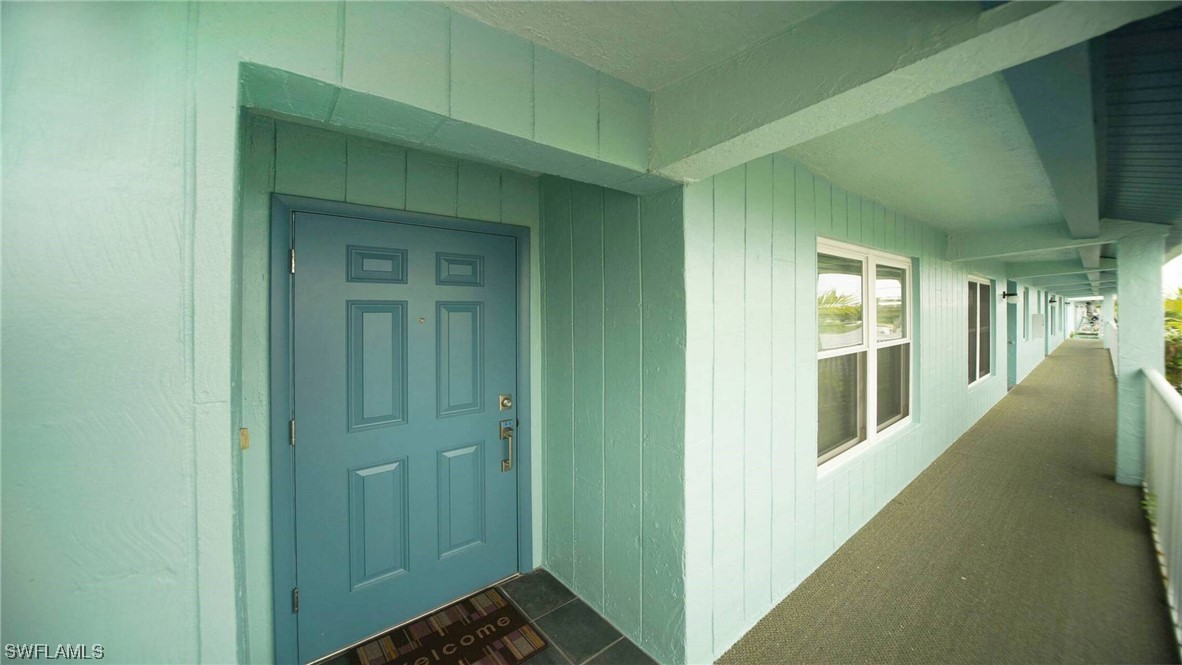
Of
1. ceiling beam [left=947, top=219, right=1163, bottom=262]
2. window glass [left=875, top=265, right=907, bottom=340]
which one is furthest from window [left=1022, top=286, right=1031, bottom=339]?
window glass [left=875, top=265, right=907, bottom=340]

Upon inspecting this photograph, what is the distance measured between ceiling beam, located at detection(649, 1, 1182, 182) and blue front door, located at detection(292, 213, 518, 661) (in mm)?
1176

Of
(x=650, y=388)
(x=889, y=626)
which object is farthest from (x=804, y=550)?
(x=650, y=388)

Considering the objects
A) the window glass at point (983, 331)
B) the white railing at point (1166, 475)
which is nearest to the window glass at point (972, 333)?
the window glass at point (983, 331)

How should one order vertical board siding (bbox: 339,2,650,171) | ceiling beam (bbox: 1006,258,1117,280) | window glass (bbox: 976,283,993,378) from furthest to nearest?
ceiling beam (bbox: 1006,258,1117,280)
window glass (bbox: 976,283,993,378)
vertical board siding (bbox: 339,2,650,171)

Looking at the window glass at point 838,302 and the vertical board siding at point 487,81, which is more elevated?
the vertical board siding at point 487,81

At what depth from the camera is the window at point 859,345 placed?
2.51m

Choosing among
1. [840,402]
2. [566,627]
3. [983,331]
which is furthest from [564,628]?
[983,331]

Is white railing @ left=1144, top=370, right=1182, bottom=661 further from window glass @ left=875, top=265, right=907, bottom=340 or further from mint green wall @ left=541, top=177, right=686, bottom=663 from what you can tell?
mint green wall @ left=541, top=177, right=686, bottom=663

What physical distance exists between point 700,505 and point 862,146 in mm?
1801

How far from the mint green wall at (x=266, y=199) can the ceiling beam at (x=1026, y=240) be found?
482cm

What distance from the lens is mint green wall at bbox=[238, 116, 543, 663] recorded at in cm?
153

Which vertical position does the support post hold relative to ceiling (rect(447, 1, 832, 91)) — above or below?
below

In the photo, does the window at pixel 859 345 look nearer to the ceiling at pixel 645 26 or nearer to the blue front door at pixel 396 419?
the ceiling at pixel 645 26

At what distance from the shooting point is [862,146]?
191 cm
